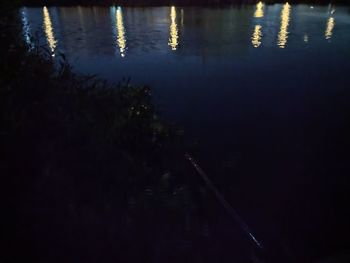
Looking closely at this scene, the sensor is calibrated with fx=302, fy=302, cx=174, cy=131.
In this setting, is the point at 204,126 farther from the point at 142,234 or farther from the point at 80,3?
the point at 80,3

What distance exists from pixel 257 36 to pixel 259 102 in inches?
419

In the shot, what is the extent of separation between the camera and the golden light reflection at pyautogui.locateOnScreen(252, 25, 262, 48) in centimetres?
1816

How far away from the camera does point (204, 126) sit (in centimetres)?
970

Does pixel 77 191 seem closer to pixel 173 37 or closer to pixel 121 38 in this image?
pixel 121 38

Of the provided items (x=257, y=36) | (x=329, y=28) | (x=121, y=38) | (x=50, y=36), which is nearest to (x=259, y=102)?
(x=257, y=36)

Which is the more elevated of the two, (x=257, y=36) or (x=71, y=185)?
(x=71, y=185)

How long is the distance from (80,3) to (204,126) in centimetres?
4296

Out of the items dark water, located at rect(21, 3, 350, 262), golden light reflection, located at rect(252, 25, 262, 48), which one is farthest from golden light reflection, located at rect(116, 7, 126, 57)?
golden light reflection, located at rect(252, 25, 262, 48)

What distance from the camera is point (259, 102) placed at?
1116cm

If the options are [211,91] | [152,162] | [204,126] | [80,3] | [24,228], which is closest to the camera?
[24,228]

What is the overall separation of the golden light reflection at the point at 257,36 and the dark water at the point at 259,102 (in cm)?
12

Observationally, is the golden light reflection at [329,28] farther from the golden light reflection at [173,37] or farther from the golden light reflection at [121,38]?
the golden light reflection at [121,38]

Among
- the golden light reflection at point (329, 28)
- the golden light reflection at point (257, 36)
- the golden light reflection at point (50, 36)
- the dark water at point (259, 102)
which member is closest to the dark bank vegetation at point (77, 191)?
the dark water at point (259, 102)

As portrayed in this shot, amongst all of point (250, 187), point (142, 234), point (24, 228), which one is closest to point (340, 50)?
point (250, 187)
